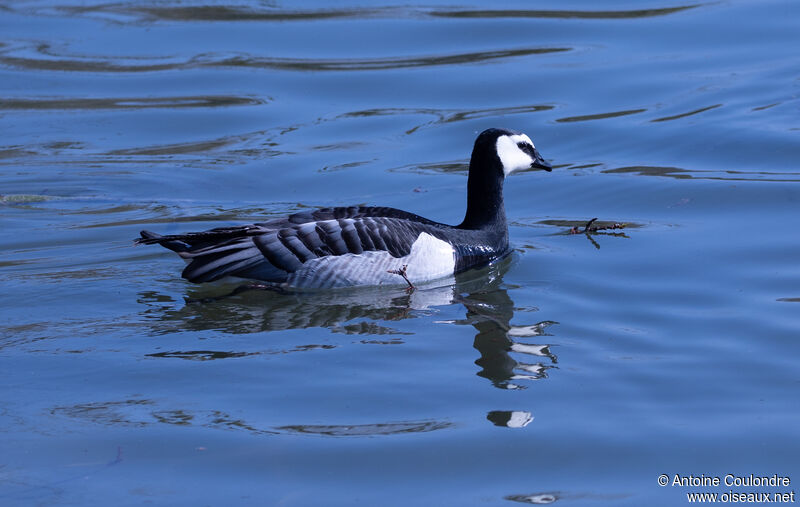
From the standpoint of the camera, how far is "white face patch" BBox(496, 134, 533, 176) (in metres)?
10.8

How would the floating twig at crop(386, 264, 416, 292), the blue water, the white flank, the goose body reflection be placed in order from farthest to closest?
the white flank → the floating twig at crop(386, 264, 416, 292) → the goose body reflection → the blue water

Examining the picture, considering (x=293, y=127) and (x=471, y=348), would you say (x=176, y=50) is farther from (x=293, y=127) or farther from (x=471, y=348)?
(x=471, y=348)

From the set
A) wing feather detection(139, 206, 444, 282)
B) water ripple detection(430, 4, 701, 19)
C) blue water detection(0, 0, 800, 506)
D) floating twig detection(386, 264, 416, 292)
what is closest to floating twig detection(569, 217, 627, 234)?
blue water detection(0, 0, 800, 506)

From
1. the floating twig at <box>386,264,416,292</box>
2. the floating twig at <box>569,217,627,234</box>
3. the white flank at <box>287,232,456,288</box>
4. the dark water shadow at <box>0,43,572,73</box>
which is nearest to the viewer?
the floating twig at <box>386,264,416,292</box>

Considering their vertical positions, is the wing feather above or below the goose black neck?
below

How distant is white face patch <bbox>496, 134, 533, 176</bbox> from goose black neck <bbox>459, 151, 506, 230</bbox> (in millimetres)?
69

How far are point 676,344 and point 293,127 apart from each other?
7.58 m

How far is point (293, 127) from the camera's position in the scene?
47.6ft

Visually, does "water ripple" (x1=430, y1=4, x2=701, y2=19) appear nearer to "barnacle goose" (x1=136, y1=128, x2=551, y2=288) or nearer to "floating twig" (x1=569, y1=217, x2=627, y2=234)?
"floating twig" (x1=569, y1=217, x2=627, y2=234)

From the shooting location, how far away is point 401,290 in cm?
977

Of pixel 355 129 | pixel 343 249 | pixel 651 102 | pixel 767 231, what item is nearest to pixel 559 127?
pixel 651 102

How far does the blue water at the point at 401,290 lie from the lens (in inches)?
256

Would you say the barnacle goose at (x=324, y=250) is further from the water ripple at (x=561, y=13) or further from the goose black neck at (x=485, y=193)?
the water ripple at (x=561, y=13)

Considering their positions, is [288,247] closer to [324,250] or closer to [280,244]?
[280,244]
